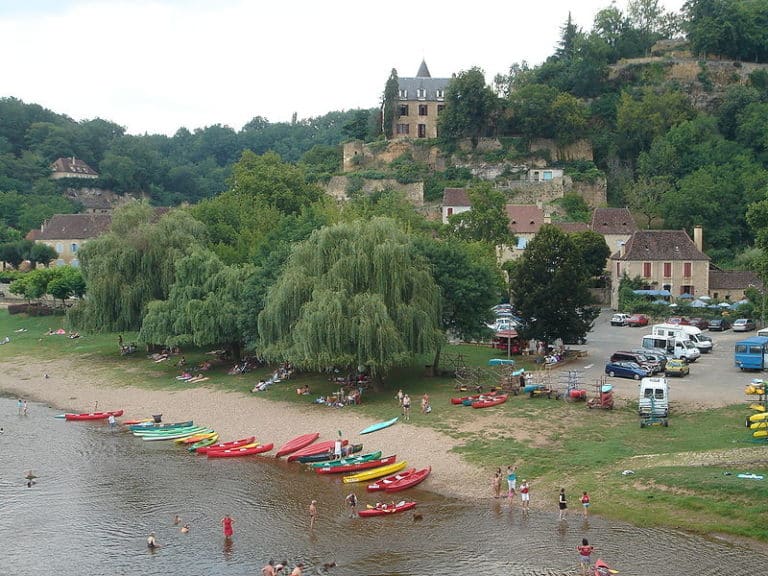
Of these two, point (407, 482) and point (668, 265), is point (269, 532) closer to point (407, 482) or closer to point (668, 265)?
point (407, 482)

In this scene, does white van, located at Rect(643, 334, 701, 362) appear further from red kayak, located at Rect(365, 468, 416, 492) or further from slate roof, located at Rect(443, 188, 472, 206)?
slate roof, located at Rect(443, 188, 472, 206)

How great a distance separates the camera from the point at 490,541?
25.2 metres

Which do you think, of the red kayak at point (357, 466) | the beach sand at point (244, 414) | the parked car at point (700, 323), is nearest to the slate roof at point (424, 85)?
the parked car at point (700, 323)

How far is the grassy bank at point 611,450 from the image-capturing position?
85.2ft

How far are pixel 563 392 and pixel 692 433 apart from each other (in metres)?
7.69

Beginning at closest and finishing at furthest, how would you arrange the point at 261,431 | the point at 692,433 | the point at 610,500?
the point at 610,500 < the point at 692,433 < the point at 261,431

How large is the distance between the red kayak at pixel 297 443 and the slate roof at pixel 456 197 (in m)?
54.5

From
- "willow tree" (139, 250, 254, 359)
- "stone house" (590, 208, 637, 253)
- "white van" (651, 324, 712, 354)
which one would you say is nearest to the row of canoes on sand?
"willow tree" (139, 250, 254, 359)

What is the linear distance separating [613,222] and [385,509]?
57.1 metres

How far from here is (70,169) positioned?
139125 millimetres

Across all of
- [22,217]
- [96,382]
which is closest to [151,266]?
[96,382]

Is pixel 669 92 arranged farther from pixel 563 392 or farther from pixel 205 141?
pixel 205 141

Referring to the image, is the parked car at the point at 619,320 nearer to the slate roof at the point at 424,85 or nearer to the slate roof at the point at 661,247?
the slate roof at the point at 661,247

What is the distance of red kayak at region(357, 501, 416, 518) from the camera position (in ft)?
91.2
